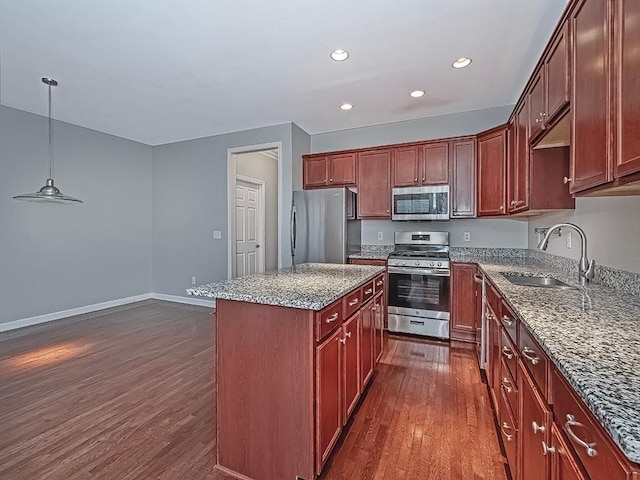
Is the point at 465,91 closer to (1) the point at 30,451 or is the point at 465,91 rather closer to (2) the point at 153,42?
(2) the point at 153,42

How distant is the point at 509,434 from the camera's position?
→ 1570 millimetres

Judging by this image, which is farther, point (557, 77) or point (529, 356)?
point (557, 77)

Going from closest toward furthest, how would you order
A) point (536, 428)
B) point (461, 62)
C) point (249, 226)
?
point (536, 428) → point (461, 62) → point (249, 226)

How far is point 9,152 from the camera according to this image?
3.85m

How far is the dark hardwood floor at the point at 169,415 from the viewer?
1.71m

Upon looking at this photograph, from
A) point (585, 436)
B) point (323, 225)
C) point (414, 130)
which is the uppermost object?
point (414, 130)

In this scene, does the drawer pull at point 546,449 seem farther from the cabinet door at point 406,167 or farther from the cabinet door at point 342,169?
the cabinet door at point 342,169

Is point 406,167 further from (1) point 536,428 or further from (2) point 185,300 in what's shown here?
(2) point 185,300

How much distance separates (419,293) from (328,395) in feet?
7.81

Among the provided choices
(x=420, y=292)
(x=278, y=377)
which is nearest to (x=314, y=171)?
(x=420, y=292)

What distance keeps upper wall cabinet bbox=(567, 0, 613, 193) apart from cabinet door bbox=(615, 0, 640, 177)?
0.18ft

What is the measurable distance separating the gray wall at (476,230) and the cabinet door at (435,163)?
0.62 metres

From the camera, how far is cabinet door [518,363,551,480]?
3.34 ft

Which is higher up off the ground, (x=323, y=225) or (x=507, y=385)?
(x=323, y=225)
